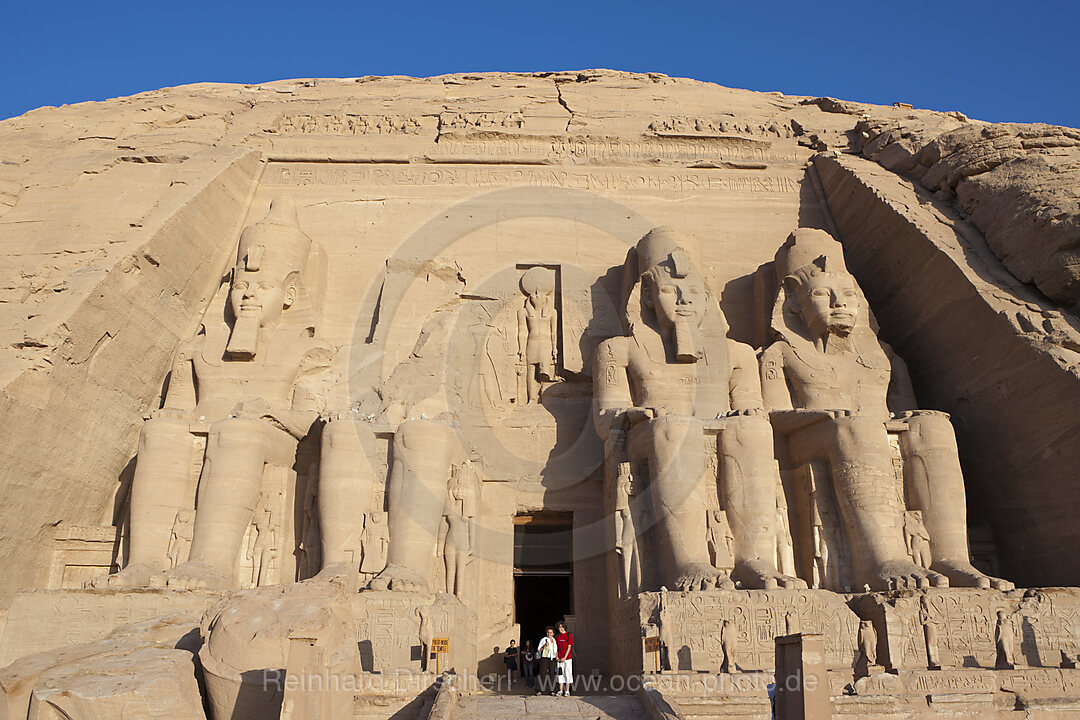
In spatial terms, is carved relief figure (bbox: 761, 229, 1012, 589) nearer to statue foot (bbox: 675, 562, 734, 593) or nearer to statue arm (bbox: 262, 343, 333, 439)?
statue foot (bbox: 675, 562, 734, 593)

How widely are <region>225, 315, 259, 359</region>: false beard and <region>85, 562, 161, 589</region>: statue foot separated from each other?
170 cm

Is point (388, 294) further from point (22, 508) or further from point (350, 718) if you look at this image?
point (350, 718)

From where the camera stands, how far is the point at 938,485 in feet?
20.3

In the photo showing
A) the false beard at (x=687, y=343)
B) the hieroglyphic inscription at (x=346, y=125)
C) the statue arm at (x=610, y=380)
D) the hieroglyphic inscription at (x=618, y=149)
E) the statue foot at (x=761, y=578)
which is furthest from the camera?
the hieroglyphic inscription at (x=346, y=125)

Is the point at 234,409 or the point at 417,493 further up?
the point at 234,409

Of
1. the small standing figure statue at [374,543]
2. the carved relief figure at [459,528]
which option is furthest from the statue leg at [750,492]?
the small standing figure statue at [374,543]

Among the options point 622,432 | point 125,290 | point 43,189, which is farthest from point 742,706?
point 43,189

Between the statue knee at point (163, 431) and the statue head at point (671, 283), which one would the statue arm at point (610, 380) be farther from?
the statue knee at point (163, 431)

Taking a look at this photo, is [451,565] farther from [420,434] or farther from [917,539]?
[917,539]

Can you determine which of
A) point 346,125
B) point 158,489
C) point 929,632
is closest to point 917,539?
point 929,632

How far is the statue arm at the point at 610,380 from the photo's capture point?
→ 6.84 m

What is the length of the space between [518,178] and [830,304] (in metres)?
3.51

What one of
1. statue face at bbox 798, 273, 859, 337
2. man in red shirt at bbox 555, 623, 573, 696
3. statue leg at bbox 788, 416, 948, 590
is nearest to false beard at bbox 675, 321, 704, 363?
statue face at bbox 798, 273, 859, 337

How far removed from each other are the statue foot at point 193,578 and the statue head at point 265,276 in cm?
178
